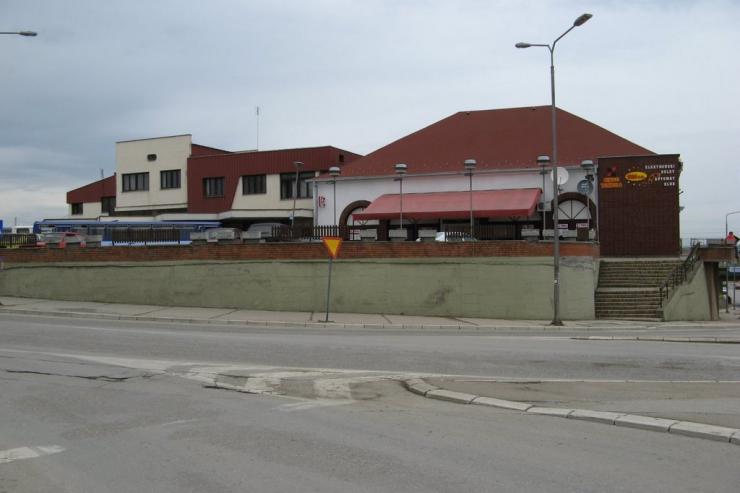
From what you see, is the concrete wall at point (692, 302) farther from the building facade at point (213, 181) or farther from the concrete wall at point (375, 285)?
the building facade at point (213, 181)

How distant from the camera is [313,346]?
15.8m

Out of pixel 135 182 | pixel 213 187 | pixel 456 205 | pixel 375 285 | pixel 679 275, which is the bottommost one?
pixel 375 285

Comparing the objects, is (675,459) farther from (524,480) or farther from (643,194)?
(643,194)

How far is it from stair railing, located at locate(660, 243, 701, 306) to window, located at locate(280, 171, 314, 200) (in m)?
23.3

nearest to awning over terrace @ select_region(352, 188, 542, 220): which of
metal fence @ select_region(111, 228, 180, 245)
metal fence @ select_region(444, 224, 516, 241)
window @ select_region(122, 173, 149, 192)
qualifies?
metal fence @ select_region(444, 224, 516, 241)

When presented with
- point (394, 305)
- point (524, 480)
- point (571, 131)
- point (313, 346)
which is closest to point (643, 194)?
point (571, 131)

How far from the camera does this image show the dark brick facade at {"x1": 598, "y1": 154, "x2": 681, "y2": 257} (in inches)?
1331

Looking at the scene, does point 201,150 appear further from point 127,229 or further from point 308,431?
point 308,431

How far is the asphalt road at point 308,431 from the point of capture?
19.5ft

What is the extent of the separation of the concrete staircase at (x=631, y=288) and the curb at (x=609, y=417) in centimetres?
1926

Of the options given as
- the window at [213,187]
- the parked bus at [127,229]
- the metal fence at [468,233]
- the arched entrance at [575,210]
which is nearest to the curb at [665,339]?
the metal fence at [468,233]

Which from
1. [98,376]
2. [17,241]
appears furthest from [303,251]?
[98,376]

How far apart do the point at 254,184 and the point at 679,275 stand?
91.7ft

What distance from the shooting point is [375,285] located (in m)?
26.4
